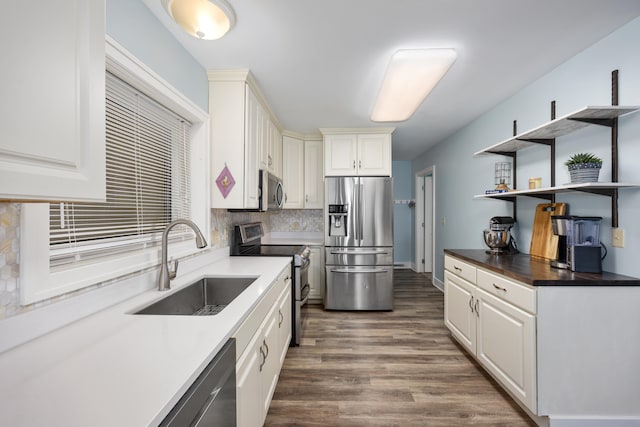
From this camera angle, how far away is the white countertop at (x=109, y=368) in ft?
1.89

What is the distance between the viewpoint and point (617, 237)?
1687 mm

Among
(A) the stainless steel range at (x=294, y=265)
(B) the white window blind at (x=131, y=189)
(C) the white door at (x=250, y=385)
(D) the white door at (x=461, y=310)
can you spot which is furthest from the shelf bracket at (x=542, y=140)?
(B) the white window blind at (x=131, y=189)

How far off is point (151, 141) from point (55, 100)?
1.17m

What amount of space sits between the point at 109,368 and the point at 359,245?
298cm

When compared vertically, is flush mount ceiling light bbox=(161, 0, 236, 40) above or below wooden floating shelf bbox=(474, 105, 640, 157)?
above

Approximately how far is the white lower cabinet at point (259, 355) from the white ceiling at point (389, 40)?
1.58 metres

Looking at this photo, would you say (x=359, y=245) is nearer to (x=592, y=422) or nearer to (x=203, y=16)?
(x=592, y=422)

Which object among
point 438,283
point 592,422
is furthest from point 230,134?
point 438,283

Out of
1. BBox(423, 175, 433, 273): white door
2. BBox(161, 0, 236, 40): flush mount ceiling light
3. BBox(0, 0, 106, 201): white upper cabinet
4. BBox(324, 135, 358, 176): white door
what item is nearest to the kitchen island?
BBox(0, 0, 106, 201): white upper cabinet

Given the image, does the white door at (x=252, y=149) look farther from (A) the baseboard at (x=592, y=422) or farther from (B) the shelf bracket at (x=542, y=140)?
(A) the baseboard at (x=592, y=422)

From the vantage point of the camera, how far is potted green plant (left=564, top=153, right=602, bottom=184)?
1626 millimetres

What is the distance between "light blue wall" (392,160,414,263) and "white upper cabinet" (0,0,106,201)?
566cm

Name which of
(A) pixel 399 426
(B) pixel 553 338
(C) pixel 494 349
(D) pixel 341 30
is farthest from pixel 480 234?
(D) pixel 341 30

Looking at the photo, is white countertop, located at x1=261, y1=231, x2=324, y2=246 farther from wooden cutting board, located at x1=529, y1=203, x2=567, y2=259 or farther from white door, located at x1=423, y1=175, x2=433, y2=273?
white door, located at x1=423, y1=175, x2=433, y2=273
